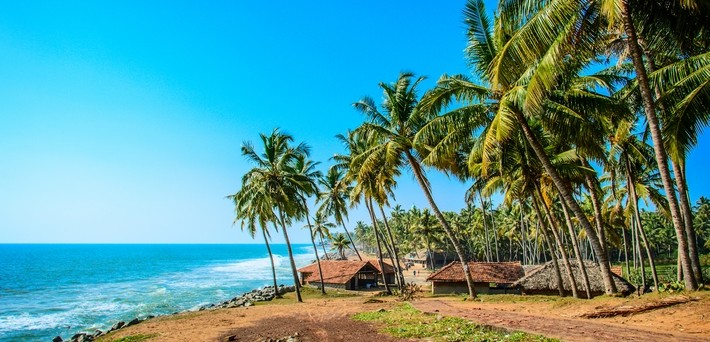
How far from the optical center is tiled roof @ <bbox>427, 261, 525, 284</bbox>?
29094 millimetres

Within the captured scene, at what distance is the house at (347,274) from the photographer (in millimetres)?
37750

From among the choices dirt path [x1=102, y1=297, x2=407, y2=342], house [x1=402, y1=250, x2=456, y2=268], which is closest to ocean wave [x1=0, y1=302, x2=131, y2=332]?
dirt path [x1=102, y1=297, x2=407, y2=342]

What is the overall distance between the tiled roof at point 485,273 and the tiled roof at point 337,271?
33.6 feet

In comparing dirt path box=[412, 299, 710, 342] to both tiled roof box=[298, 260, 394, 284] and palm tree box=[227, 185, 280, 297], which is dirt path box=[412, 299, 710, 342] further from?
tiled roof box=[298, 260, 394, 284]

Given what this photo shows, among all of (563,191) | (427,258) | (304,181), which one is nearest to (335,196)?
(304,181)

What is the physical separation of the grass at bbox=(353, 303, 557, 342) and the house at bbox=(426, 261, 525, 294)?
16.1m

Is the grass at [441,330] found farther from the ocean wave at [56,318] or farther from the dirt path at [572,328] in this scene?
the ocean wave at [56,318]

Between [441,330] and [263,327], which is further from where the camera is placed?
[263,327]

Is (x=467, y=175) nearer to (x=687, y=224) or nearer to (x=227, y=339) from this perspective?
(x=687, y=224)

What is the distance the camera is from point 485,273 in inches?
1169

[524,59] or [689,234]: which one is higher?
[524,59]

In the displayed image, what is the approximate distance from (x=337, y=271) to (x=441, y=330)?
2977cm

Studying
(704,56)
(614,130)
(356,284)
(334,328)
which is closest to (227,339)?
(334,328)

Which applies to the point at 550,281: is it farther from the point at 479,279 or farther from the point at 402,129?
the point at 402,129
